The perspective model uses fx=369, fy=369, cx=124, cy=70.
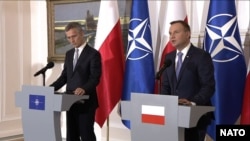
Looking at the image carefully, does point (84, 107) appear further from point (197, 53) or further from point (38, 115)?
point (197, 53)

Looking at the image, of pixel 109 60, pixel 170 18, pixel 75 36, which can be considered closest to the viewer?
pixel 75 36

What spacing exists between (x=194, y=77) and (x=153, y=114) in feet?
1.57

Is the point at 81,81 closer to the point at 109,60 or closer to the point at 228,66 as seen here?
the point at 109,60

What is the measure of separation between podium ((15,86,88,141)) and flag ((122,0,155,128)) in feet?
2.56

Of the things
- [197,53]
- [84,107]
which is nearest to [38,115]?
[84,107]

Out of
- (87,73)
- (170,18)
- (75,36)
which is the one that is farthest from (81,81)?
(170,18)

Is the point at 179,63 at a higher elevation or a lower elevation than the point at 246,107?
higher

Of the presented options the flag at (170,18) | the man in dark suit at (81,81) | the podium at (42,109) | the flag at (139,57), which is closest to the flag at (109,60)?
the flag at (139,57)

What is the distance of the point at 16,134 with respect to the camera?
5.19 m

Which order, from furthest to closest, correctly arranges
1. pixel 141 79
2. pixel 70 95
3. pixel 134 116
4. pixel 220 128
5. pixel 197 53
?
pixel 141 79
pixel 70 95
pixel 197 53
pixel 134 116
pixel 220 128

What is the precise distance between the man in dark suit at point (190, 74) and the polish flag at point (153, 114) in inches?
12.7

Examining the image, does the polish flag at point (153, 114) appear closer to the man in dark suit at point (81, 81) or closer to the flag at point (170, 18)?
the man in dark suit at point (81, 81)

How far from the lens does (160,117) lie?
234 cm

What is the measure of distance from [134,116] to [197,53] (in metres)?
0.66
